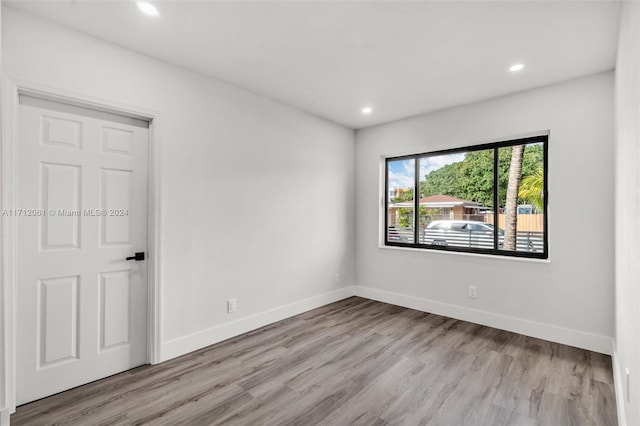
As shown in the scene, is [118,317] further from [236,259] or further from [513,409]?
[513,409]

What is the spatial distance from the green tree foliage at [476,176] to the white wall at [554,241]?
0.74ft

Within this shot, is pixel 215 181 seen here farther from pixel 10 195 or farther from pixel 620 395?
pixel 620 395

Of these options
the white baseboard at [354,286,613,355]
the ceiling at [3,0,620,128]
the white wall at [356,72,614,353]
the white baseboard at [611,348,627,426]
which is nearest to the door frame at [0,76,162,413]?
the ceiling at [3,0,620,128]

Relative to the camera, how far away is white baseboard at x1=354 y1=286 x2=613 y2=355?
289 cm

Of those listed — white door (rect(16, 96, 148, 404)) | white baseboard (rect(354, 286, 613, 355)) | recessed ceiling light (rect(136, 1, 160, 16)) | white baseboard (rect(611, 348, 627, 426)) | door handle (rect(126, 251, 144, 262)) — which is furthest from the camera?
white baseboard (rect(354, 286, 613, 355))

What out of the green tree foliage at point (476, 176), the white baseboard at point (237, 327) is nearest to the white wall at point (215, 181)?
the white baseboard at point (237, 327)

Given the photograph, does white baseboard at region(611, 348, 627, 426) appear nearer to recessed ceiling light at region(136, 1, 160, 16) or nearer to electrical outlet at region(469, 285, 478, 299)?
electrical outlet at region(469, 285, 478, 299)

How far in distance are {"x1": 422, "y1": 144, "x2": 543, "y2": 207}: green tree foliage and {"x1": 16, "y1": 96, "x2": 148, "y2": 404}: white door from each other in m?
3.40

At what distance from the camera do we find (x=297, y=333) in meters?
3.31

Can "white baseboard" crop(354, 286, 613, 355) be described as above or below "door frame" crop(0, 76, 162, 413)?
below

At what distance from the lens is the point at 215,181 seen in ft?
10.1

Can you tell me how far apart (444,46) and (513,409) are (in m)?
2.66

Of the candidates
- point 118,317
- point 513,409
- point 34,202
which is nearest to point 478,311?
point 513,409

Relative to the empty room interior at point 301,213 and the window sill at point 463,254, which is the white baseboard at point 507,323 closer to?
the empty room interior at point 301,213
